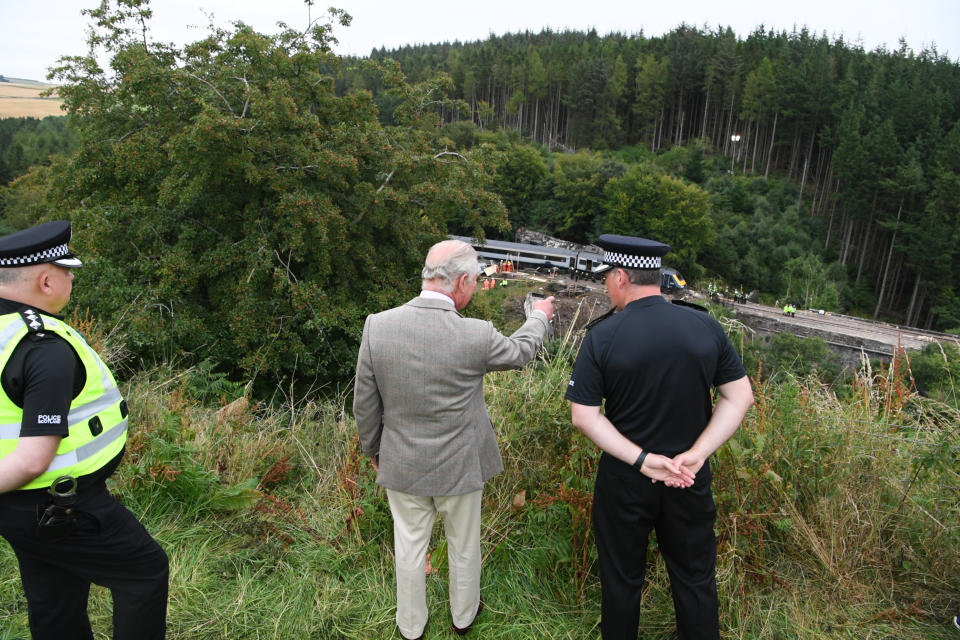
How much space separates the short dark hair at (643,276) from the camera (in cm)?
223

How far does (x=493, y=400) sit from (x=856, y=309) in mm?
53839

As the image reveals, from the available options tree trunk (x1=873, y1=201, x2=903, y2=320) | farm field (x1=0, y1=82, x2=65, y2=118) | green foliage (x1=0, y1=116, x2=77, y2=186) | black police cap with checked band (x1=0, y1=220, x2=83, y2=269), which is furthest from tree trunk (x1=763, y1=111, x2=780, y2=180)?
farm field (x1=0, y1=82, x2=65, y2=118)

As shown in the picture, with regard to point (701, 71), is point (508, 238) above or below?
below

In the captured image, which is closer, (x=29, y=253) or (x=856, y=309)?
(x=29, y=253)

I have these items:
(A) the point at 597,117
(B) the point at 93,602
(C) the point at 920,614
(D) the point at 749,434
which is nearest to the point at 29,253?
(B) the point at 93,602

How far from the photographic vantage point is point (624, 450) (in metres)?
2.13

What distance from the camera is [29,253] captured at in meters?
1.86

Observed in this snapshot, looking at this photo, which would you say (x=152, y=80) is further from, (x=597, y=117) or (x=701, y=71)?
(x=701, y=71)

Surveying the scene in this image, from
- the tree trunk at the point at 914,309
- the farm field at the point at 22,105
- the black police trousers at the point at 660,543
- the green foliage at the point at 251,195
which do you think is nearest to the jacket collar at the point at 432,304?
the black police trousers at the point at 660,543

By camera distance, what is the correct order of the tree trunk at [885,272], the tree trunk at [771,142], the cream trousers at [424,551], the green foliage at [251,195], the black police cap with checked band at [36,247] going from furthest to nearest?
the tree trunk at [771,142] < the tree trunk at [885,272] < the green foliage at [251,195] < the cream trousers at [424,551] < the black police cap with checked band at [36,247]

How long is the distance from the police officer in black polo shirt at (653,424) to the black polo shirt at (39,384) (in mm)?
1731

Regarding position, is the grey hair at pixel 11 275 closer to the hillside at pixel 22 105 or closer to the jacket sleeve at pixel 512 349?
the jacket sleeve at pixel 512 349

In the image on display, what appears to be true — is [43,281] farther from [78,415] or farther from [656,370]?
[656,370]

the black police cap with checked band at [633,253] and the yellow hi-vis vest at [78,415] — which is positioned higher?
the black police cap with checked band at [633,253]
